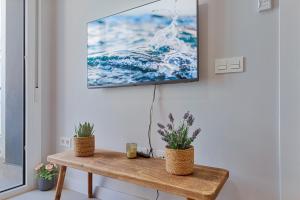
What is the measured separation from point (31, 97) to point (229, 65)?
193cm

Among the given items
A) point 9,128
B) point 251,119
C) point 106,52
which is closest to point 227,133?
point 251,119

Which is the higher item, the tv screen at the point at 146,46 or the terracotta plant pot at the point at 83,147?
the tv screen at the point at 146,46

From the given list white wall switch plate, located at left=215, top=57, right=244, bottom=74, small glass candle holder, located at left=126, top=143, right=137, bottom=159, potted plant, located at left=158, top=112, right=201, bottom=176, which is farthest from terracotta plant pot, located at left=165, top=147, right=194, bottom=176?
white wall switch plate, located at left=215, top=57, right=244, bottom=74

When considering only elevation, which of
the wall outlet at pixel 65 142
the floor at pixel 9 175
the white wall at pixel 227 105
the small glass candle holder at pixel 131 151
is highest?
the white wall at pixel 227 105

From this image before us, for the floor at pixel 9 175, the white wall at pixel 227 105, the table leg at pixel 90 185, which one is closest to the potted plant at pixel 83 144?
the white wall at pixel 227 105

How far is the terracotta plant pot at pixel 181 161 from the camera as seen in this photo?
1.18 m

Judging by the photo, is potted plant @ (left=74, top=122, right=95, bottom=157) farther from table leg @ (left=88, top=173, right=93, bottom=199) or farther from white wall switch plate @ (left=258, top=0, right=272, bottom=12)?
white wall switch plate @ (left=258, top=0, right=272, bottom=12)

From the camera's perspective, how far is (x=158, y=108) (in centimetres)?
166

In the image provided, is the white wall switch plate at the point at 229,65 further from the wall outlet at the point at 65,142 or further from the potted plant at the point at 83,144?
the wall outlet at the point at 65,142

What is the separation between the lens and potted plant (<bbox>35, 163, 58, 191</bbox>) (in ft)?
7.13

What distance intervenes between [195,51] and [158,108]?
51cm

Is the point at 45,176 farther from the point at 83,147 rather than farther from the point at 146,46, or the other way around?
the point at 146,46

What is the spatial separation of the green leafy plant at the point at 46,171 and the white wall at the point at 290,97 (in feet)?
6.67

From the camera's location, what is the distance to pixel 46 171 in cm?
220
